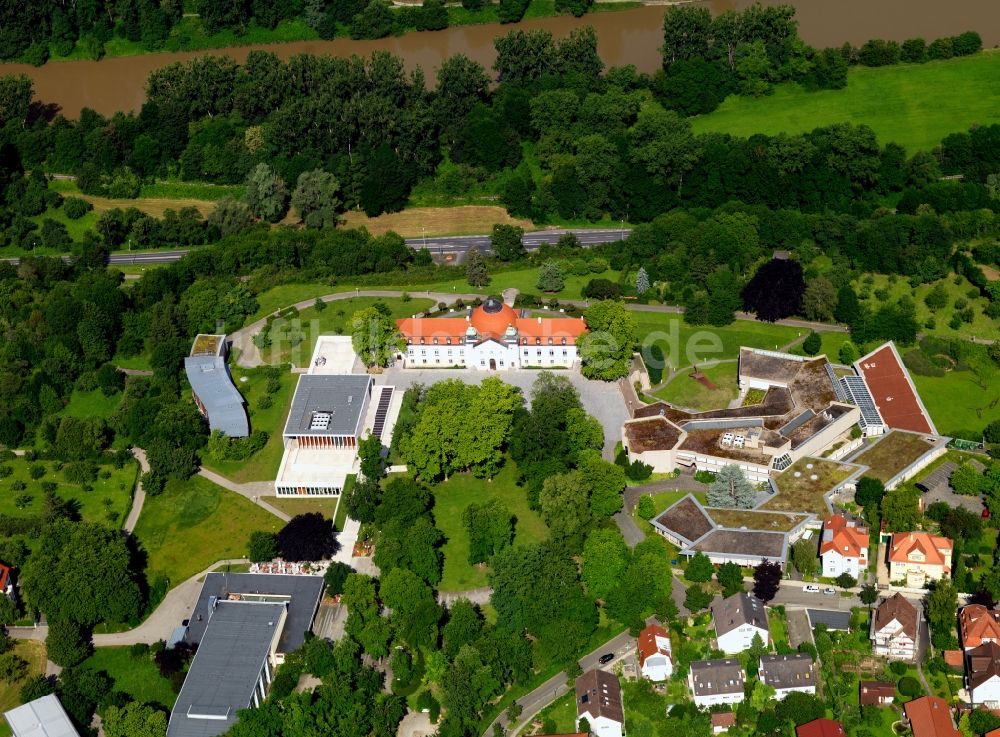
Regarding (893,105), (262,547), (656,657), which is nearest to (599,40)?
(893,105)

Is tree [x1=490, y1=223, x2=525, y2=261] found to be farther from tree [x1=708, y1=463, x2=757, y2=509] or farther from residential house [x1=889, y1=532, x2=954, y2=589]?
residential house [x1=889, y1=532, x2=954, y2=589]

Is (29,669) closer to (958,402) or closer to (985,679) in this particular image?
(985,679)

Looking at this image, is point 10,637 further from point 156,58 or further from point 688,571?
point 156,58

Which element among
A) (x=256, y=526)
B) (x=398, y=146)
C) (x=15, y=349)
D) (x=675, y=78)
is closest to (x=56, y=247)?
(x=15, y=349)

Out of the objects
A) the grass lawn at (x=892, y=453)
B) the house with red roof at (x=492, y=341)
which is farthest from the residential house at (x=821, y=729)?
the house with red roof at (x=492, y=341)

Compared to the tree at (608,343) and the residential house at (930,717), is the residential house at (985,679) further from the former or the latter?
the tree at (608,343)

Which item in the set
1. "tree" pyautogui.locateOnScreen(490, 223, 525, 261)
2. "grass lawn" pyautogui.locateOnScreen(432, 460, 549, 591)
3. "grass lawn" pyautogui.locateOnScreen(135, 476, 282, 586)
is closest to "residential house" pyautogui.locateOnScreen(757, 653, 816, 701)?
"grass lawn" pyautogui.locateOnScreen(432, 460, 549, 591)
